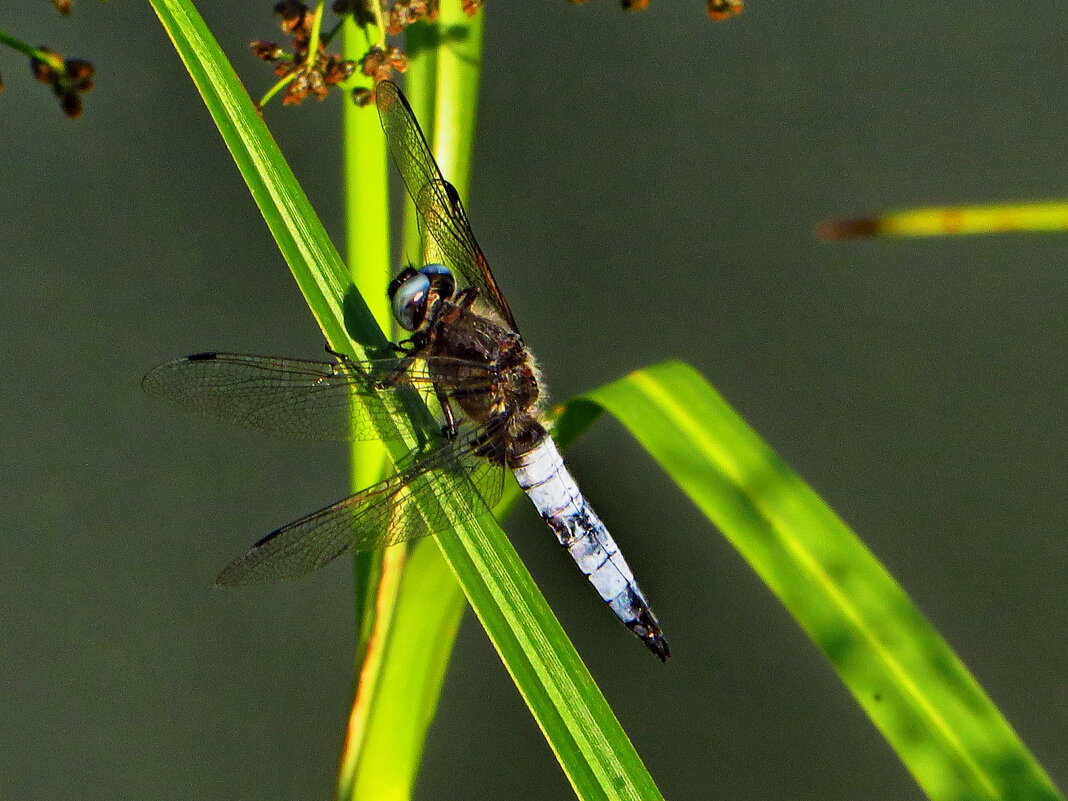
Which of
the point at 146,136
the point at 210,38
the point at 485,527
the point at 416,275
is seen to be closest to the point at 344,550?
the point at 485,527

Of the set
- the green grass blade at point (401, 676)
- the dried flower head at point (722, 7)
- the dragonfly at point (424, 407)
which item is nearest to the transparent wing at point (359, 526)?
the dragonfly at point (424, 407)

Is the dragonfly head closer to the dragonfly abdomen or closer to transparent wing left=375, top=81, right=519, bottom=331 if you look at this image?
transparent wing left=375, top=81, right=519, bottom=331

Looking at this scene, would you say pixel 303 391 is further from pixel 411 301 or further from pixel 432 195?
pixel 432 195

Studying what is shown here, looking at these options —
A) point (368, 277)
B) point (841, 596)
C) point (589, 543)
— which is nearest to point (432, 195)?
point (368, 277)

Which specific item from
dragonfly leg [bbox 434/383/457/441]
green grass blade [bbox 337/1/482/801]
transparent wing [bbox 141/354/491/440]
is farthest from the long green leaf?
green grass blade [bbox 337/1/482/801]

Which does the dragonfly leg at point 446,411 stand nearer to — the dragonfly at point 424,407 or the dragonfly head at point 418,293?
the dragonfly at point 424,407

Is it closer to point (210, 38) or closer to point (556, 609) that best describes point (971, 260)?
point (556, 609)
